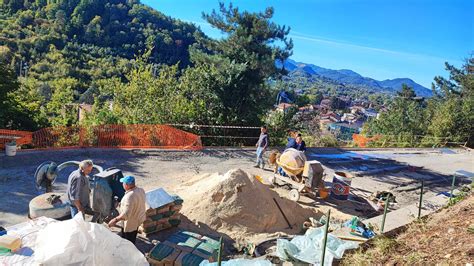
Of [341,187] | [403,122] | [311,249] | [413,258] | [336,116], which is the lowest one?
[341,187]

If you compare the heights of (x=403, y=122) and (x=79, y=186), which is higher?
(x=403, y=122)

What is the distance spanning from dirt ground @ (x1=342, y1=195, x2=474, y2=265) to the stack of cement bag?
401 centimetres

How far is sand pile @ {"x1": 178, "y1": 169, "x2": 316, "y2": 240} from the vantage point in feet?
27.6

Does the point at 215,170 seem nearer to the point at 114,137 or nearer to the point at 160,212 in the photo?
the point at 114,137

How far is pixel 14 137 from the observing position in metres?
11.3

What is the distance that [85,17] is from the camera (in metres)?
117

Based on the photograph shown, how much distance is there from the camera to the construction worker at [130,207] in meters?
5.95

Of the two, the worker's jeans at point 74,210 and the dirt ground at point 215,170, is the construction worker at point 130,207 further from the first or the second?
the dirt ground at point 215,170

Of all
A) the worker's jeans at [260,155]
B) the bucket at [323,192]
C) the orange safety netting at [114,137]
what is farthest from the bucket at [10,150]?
the bucket at [323,192]

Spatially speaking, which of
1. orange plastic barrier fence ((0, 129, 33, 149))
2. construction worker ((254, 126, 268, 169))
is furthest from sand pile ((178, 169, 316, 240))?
orange plastic barrier fence ((0, 129, 33, 149))

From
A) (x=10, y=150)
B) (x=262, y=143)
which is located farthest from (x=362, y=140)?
(x=10, y=150)

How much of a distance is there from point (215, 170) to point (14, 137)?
6.70 m

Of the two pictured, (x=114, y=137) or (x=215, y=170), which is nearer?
(x=215, y=170)

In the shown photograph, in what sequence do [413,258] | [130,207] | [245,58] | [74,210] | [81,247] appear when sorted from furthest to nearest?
[245,58] < [74,210] < [130,207] < [413,258] < [81,247]
